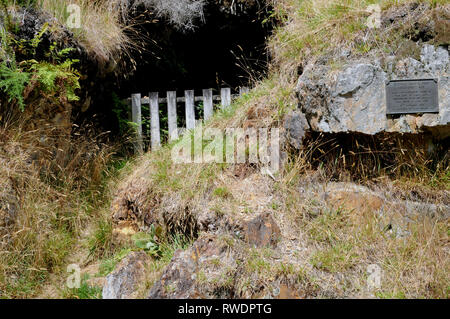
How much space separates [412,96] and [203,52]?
407 centimetres

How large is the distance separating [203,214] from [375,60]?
240 centimetres

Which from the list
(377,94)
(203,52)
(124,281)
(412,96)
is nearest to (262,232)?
(124,281)

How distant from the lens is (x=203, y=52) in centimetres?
707

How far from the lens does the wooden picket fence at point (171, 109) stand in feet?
20.2

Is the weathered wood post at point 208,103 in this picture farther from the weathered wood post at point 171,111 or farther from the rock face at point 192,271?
the rock face at point 192,271

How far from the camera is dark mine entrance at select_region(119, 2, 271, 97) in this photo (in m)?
6.46

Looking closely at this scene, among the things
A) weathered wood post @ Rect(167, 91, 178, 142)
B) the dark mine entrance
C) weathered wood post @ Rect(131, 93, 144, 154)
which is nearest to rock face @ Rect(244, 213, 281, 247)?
weathered wood post @ Rect(167, 91, 178, 142)

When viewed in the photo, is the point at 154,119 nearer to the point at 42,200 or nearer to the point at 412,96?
the point at 42,200

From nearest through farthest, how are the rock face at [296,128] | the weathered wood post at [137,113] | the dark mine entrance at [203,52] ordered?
1. the rock face at [296,128]
2. the weathered wood post at [137,113]
3. the dark mine entrance at [203,52]

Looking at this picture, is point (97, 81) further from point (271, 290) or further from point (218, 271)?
Answer: point (271, 290)

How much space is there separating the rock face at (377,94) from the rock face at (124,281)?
241 centimetres

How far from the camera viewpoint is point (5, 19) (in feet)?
15.3

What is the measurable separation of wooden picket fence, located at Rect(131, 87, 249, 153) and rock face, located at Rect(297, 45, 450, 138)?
2.23 meters

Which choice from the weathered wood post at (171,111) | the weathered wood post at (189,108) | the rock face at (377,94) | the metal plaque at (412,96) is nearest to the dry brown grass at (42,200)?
the weathered wood post at (171,111)
